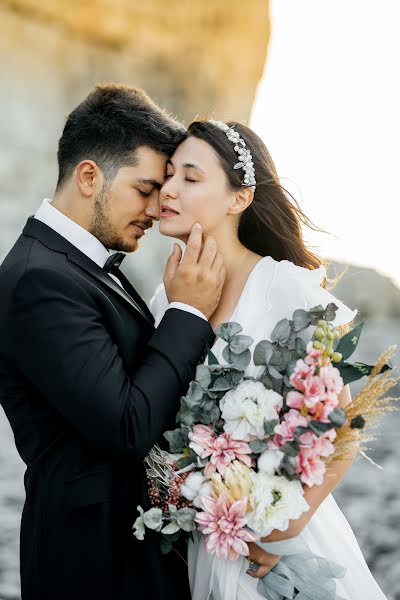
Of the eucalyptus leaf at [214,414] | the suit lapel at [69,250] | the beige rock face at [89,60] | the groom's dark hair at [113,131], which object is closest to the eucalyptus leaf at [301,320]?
the eucalyptus leaf at [214,414]

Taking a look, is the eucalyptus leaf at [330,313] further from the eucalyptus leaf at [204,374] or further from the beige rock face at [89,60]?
the beige rock face at [89,60]

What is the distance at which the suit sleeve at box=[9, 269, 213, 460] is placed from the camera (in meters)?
2.13

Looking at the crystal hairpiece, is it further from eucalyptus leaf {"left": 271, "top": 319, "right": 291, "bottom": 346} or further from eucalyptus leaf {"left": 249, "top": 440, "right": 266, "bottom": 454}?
eucalyptus leaf {"left": 249, "top": 440, "right": 266, "bottom": 454}

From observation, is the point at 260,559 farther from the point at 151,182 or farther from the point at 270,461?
the point at 151,182

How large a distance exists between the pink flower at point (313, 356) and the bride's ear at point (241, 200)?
31.7 inches

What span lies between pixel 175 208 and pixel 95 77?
20.9 ft

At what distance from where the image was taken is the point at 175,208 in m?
2.69

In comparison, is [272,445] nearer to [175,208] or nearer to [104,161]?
[175,208]

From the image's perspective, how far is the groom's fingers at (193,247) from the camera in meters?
2.53

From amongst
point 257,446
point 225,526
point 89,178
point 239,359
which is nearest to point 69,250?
point 89,178

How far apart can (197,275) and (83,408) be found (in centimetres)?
61

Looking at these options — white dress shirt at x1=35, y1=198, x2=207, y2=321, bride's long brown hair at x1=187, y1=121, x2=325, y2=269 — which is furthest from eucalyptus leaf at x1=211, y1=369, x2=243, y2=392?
bride's long brown hair at x1=187, y1=121, x2=325, y2=269

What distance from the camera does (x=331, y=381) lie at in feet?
6.95

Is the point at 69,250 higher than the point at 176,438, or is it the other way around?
the point at 69,250
